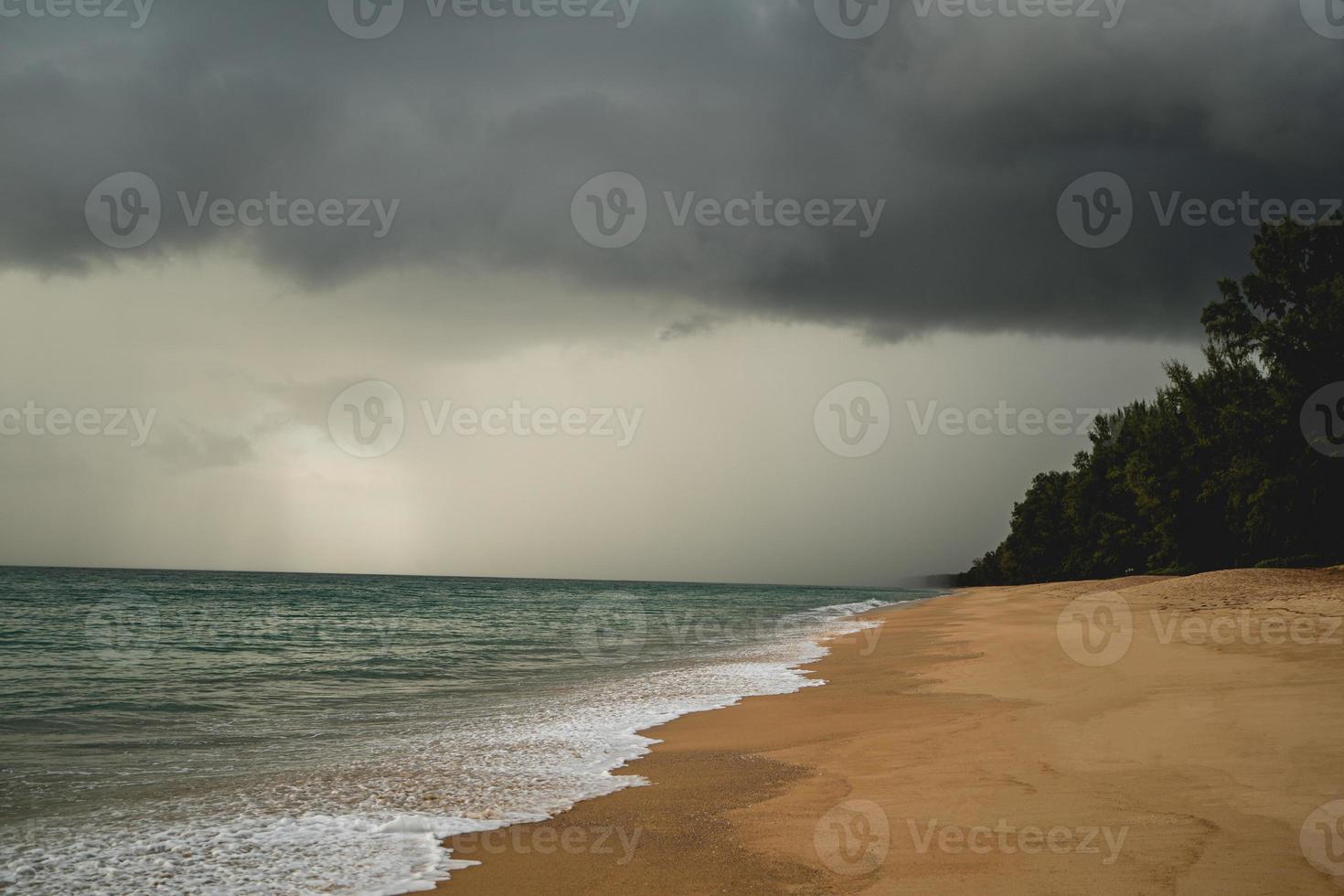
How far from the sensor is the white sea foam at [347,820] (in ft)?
19.0

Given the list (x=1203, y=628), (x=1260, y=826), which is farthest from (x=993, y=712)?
(x=1203, y=628)

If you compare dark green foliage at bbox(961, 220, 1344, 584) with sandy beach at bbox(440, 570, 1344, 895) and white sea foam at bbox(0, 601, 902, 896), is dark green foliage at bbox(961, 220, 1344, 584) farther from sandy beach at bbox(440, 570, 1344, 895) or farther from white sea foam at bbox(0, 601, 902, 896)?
white sea foam at bbox(0, 601, 902, 896)

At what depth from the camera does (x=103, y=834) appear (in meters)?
6.76

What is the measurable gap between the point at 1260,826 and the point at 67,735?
556 inches

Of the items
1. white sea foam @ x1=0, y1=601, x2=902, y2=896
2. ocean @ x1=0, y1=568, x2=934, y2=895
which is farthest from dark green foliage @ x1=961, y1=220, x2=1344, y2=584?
white sea foam @ x1=0, y1=601, x2=902, y2=896

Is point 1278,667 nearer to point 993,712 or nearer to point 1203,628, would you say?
point 993,712

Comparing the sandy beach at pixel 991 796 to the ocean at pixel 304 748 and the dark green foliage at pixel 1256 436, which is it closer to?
the ocean at pixel 304 748

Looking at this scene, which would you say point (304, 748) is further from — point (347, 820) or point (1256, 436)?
point (1256, 436)

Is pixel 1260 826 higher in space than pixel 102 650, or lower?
higher

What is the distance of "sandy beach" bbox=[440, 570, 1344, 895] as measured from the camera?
207 inches

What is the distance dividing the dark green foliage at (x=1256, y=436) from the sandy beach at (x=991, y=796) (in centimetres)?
2670

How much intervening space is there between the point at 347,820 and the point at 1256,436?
41851mm

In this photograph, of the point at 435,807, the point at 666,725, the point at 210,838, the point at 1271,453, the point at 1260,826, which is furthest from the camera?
the point at 1271,453

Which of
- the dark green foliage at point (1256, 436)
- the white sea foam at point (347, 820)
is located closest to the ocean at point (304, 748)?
the white sea foam at point (347, 820)
